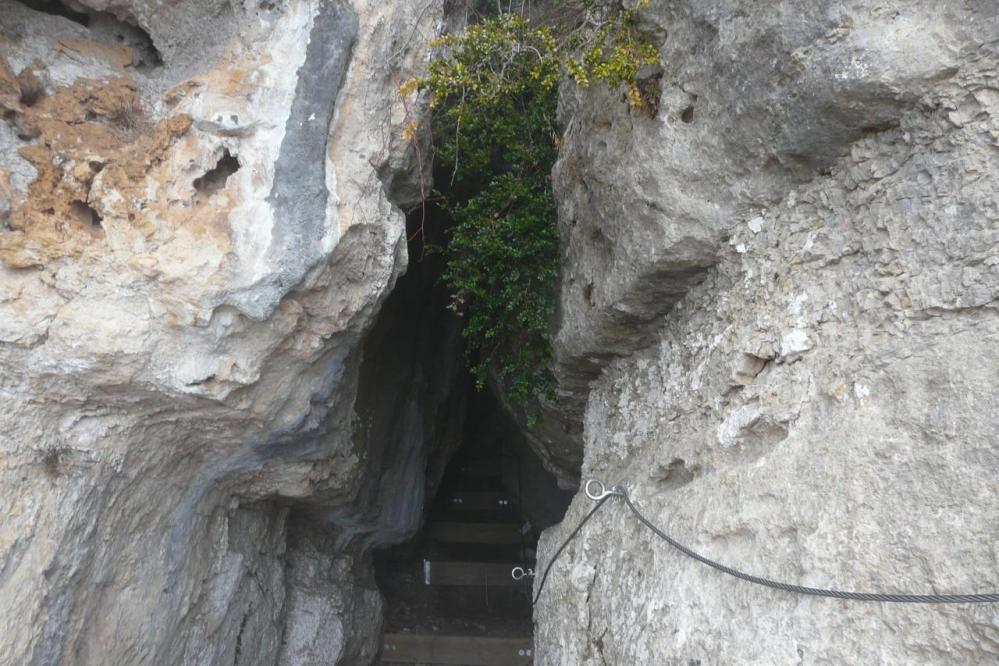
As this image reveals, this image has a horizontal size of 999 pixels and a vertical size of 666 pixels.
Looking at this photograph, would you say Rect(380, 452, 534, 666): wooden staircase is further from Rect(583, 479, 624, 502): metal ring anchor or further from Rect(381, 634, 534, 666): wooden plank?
Rect(583, 479, 624, 502): metal ring anchor

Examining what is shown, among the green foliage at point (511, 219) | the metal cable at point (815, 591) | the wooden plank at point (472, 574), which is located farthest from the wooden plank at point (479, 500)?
the metal cable at point (815, 591)

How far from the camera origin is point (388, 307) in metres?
5.35

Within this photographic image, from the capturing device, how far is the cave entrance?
6.50m

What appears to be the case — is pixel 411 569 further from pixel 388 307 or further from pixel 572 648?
pixel 572 648

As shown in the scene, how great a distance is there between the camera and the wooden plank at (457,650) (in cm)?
634

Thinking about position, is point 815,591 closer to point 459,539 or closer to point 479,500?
point 459,539

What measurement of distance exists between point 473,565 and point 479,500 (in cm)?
99

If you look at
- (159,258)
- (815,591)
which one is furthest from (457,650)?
(815,591)

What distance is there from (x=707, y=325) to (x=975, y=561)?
4.63ft

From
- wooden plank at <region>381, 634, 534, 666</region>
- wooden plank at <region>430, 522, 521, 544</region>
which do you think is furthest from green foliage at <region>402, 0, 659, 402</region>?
wooden plank at <region>430, 522, 521, 544</region>

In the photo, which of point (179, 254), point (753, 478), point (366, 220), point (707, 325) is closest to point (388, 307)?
point (366, 220)

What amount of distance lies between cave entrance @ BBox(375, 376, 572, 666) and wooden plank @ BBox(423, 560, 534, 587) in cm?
1

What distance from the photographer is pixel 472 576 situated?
7160mm

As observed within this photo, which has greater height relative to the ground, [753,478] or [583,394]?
[583,394]
